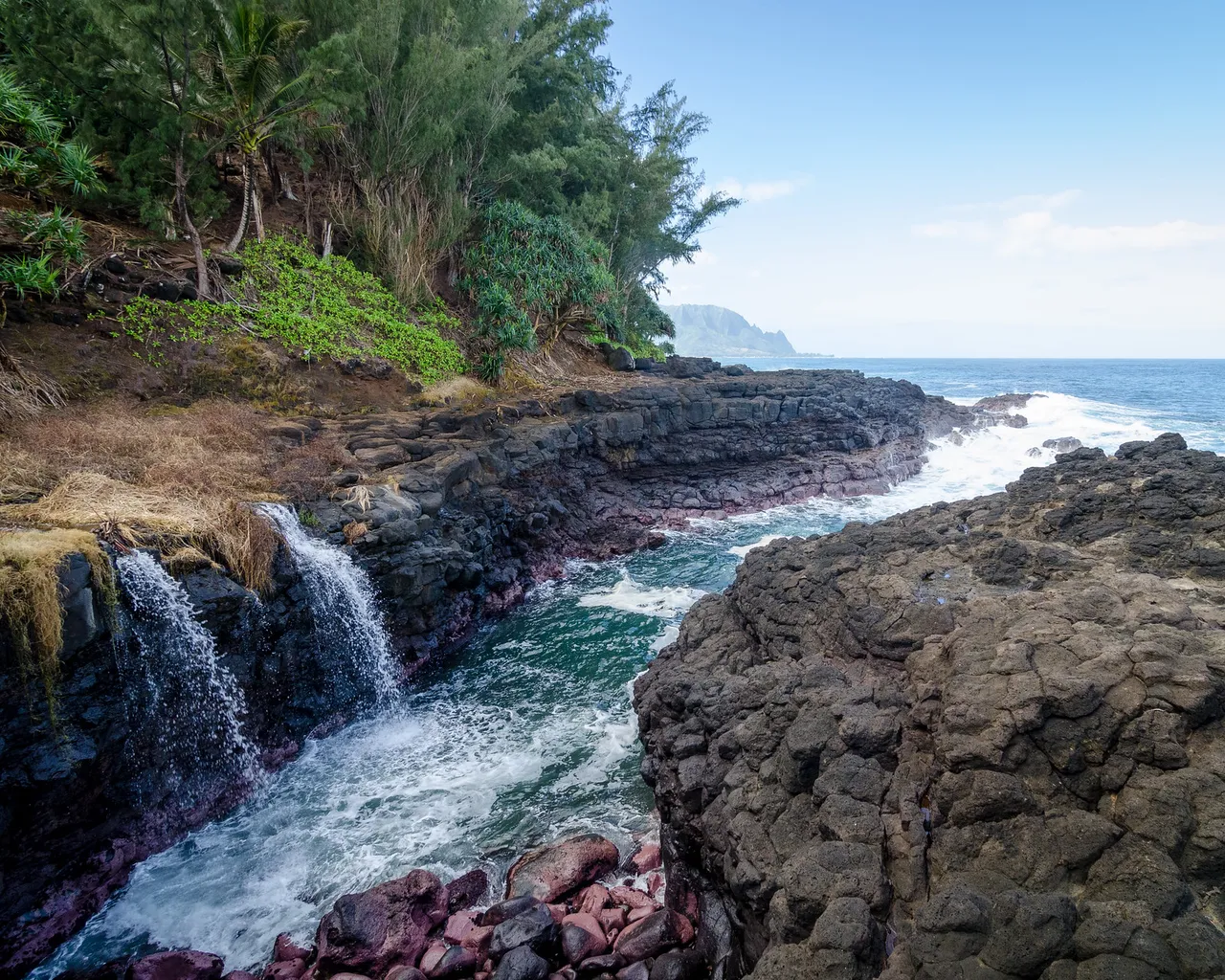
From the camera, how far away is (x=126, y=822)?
6.57m

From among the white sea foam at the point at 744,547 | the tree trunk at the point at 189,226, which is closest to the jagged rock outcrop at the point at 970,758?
the white sea foam at the point at 744,547

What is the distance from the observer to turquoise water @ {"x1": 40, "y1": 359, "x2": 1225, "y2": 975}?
6000 millimetres

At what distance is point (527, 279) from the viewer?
778 inches

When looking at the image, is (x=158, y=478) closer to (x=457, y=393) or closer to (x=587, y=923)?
(x=587, y=923)

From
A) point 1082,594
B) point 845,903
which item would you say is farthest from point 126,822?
point 1082,594

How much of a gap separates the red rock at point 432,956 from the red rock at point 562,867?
736mm

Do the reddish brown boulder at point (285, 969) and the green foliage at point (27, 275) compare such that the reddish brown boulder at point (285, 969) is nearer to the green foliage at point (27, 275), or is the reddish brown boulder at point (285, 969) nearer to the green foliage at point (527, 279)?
the green foliage at point (27, 275)

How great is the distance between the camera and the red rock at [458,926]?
5531 mm

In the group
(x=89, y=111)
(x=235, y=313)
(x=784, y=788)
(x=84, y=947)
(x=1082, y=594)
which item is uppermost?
(x=89, y=111)

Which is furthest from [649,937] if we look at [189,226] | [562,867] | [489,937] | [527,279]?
[527,279]

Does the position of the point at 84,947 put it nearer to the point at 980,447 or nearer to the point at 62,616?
the point at 62,616

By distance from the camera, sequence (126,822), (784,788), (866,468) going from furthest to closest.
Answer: (866,468)
(126,822)
(784,788)

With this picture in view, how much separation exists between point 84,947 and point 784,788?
21.2 ft

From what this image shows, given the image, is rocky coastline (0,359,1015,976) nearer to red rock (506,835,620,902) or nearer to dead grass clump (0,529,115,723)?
dead grass clump (0,529,115,723)
